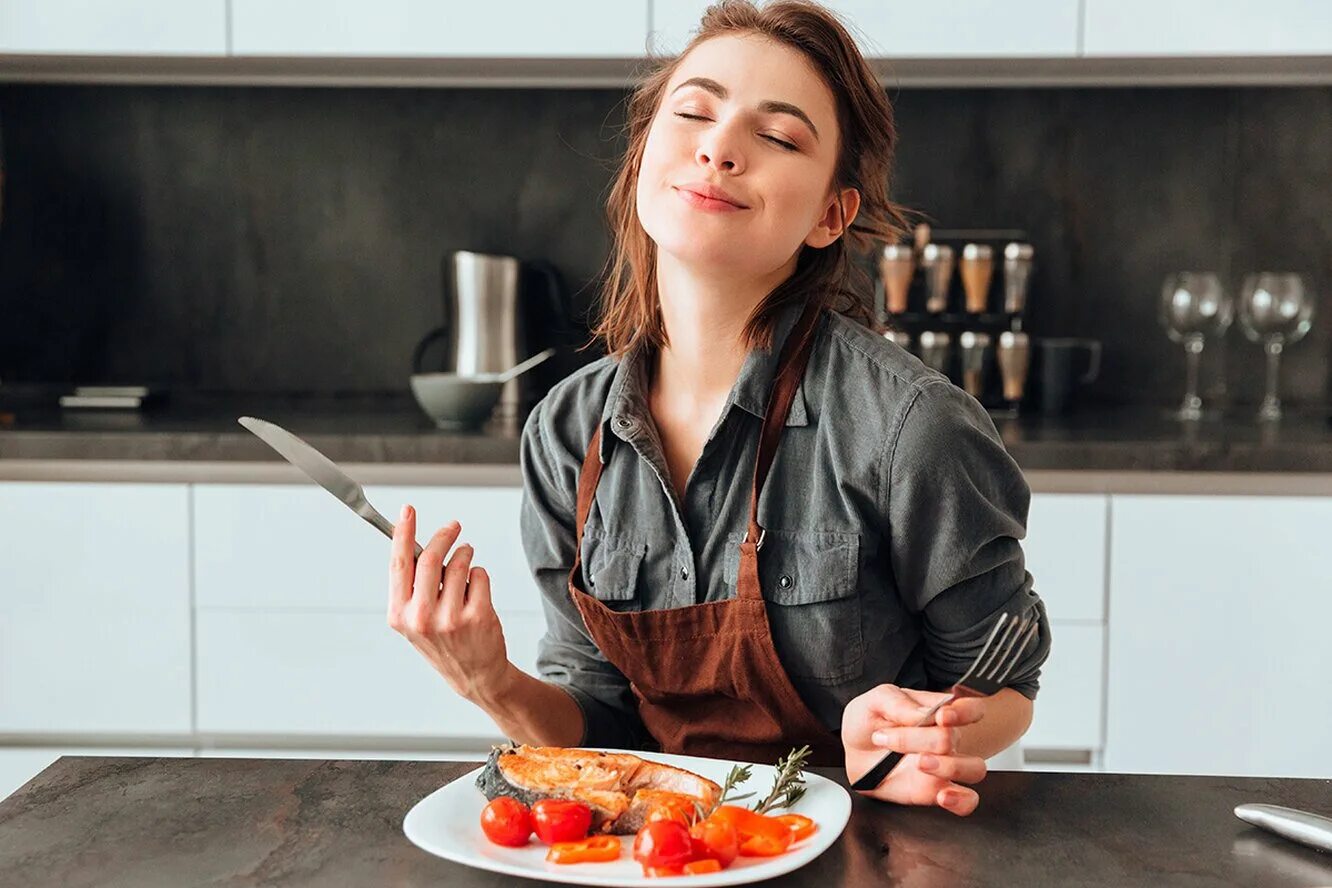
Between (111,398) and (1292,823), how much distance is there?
2149mm

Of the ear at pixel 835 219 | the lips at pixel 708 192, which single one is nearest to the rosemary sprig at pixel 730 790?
the lips at pixel 708 192

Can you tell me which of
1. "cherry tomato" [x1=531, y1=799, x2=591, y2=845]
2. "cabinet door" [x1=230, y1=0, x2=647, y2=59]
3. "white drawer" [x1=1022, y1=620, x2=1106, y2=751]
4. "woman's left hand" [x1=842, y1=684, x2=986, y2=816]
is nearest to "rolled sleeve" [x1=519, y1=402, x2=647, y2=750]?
"woman's left hand" [x1=842, y1=684, x2=986, y2=816]

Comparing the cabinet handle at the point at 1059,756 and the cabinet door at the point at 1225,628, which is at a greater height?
the cabinet door at the point at 1225,628

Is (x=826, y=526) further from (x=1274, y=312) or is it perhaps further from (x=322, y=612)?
(x=1274, y=312)

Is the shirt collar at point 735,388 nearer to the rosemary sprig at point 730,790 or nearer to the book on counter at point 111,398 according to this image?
the rosemary sprig at point 730,790

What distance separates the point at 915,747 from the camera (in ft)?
3.02

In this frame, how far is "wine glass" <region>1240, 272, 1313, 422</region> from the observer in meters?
2.39

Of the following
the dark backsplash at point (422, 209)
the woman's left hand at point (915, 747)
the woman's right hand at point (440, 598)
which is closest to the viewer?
the woman's left hand at point (915, 747)

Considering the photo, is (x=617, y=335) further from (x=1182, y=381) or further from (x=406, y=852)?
(x=1182, y=381)

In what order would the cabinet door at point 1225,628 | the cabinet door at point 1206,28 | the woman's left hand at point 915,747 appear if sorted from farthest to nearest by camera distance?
the cabinet door at point 1206,28, the cabinet door at point 1225,628, the woman's left hand at point 915,747

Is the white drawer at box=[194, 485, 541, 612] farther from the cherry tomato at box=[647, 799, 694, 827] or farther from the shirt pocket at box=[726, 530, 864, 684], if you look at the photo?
the cherry tomato at box=[647, 799, 694, 827]

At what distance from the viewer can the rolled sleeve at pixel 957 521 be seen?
1.17 meters

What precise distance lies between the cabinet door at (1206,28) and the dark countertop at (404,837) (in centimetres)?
159

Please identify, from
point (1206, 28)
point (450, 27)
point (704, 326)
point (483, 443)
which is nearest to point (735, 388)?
point (704, 326)
